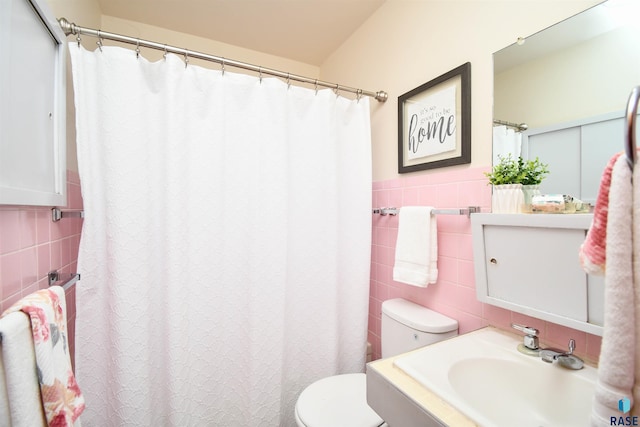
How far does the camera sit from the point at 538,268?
0.80m

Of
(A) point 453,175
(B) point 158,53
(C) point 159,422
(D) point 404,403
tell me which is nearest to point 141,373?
(C) point 159,422

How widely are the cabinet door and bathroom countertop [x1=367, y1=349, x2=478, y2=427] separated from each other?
45 centimetres

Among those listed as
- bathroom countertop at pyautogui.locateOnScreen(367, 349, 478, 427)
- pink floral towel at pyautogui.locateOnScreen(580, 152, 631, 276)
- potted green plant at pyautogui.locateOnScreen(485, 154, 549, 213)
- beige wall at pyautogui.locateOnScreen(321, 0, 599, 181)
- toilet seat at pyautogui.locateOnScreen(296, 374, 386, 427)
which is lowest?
toilet seat at pyautogui.locateOnScreen(296, 374, 386, 427)

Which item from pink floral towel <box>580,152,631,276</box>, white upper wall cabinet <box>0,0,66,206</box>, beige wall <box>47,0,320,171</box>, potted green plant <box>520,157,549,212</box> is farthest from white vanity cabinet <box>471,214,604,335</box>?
beige wall <box>47,0,320,171</box>

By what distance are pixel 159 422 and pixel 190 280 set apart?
2.01 ft

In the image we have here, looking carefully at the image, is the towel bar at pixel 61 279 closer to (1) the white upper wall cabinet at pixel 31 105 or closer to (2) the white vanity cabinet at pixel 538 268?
(1) the white upper wall cabinet at pixel 31 105

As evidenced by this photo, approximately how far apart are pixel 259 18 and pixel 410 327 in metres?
1.94

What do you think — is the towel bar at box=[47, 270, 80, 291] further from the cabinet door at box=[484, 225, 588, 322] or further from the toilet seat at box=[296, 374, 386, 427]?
the cabinet door at box=[484, 225, 588, 322]

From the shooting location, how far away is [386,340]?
130cm

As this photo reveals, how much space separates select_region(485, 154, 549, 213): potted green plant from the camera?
86 cm

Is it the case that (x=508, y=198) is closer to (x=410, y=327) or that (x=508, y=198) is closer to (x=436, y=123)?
(x=436, y=123)

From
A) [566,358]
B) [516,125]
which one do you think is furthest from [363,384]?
[516,125]

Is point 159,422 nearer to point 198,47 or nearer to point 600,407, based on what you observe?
point 600,407

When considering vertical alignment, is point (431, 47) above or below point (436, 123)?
above
